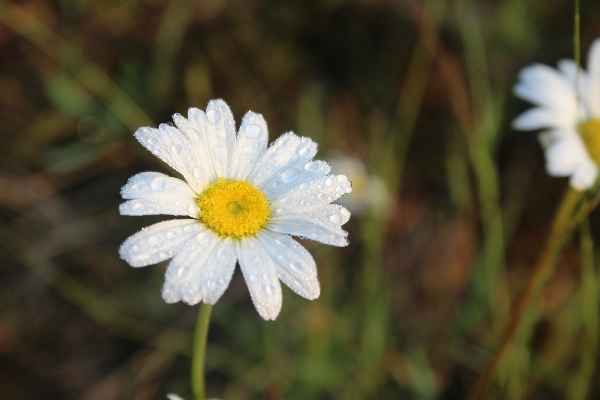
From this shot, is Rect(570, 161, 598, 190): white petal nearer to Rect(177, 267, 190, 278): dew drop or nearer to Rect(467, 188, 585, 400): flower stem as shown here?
Rect(467, 188, 585, 400): flower stem

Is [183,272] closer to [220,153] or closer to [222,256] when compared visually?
[222,256]

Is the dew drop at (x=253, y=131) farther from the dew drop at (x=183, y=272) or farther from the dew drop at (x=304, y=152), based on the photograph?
the dew drop at (x=183, y=272)

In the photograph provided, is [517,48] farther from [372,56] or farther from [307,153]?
[307,153]

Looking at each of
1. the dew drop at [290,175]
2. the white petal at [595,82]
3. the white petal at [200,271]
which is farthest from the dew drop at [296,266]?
the white petal at [595,82]

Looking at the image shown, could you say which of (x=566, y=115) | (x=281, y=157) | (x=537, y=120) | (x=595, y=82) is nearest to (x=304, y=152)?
(x=281, y=157)

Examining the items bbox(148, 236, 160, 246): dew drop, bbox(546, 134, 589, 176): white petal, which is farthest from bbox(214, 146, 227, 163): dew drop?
bbox(546, 134, 589, 176): white petal

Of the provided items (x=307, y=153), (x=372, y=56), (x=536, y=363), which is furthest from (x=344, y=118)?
(x=307, y=153)
